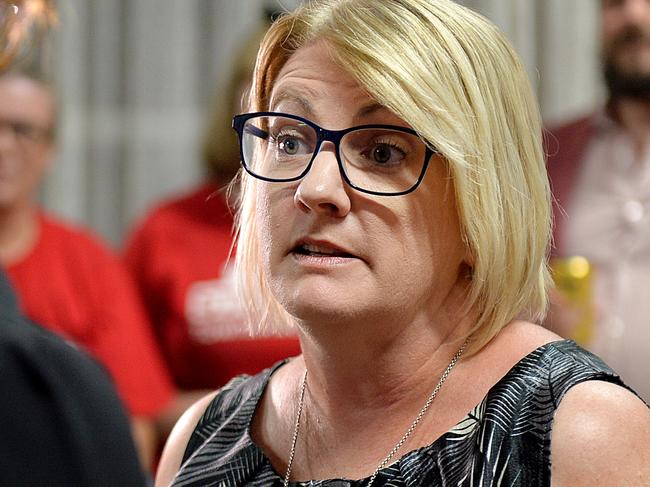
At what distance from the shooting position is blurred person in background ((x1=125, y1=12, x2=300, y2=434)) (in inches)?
115

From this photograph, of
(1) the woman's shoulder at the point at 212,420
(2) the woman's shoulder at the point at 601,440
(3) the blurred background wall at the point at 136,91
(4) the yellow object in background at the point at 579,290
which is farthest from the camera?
(3) the blurred background wall at the point at 136,91

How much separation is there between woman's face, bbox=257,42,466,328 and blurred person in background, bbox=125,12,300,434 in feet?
4.76

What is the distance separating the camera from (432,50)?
136 centimetres

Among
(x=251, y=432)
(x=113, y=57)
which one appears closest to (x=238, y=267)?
(x=251, y=432)

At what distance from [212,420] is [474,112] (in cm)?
57

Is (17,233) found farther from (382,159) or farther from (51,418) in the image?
(51,418)

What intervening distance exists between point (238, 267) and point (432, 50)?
0.43 metres

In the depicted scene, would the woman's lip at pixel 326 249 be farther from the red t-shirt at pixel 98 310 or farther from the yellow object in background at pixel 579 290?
the red t-shirt at pixel 98 310

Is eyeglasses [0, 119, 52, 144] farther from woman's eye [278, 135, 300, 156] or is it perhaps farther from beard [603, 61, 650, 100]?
woman's eye [278, 135, 300, 156]

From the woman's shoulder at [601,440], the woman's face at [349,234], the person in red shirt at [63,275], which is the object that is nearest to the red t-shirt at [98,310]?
the person in red shirt at [63,275]

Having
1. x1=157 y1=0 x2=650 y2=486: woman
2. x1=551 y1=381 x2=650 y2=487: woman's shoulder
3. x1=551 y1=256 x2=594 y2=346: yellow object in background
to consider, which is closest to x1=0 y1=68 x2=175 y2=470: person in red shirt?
x1=551 y1=256 x2=594 y2=346: yellow object in background

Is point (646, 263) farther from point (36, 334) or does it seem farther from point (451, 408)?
point (36, 334)

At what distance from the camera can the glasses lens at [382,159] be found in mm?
1365

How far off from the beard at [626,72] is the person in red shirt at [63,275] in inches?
50.1
